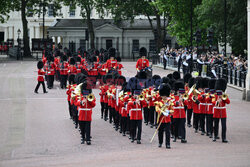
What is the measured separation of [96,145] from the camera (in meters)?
14.9

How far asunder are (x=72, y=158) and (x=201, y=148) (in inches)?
119

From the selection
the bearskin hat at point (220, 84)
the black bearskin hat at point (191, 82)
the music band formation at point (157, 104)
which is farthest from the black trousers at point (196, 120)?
the bearskin hat at point (220, 84)

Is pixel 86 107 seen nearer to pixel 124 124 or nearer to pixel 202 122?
pixel 124 124

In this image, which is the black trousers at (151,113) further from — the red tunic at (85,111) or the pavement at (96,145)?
the red tunic at (85,111)

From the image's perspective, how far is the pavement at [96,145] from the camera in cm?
1265

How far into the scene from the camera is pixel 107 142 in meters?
15.2

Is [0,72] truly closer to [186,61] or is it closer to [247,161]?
[186,61]

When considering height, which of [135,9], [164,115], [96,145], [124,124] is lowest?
[96,145]

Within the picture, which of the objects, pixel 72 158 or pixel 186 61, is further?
pixel 186 61

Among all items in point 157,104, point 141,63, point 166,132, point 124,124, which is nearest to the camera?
point 166,132

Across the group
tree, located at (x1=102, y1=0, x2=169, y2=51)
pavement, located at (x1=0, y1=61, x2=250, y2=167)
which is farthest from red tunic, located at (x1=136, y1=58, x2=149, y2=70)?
tree, located at (x1=102, y1=0, x2=169, y2=51)

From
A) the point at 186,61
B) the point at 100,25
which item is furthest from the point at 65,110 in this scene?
the point at 100,25

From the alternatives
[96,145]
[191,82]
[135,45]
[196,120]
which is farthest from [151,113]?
[135,45]

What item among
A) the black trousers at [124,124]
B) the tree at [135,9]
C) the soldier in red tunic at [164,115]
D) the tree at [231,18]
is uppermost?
the tree at [135,9]
